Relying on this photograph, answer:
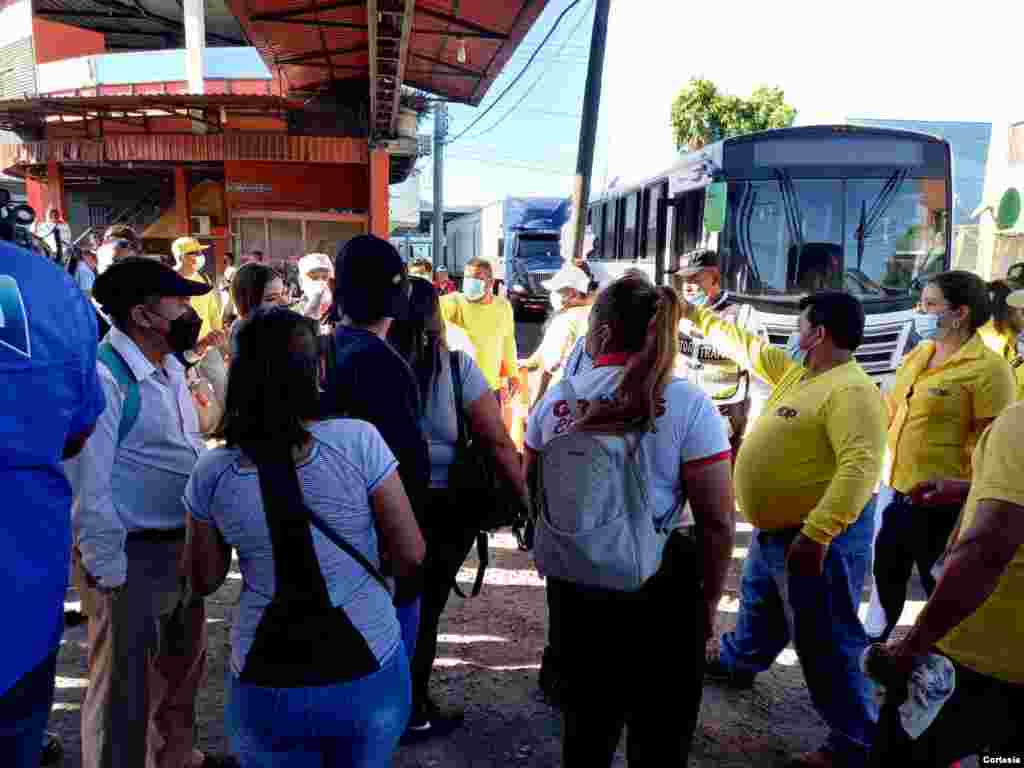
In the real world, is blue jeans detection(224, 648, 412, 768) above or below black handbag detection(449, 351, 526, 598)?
below

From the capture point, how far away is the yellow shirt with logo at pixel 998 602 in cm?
173

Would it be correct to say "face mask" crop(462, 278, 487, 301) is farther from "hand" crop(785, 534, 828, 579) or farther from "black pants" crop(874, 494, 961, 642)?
"hand" crop(785, 534, 828, 579)

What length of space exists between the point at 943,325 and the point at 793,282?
5.75 m

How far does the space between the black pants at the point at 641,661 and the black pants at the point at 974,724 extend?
24.9 inches

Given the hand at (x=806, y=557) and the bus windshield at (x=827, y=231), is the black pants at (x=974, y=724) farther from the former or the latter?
the bus windshield at (x=827, y=231)

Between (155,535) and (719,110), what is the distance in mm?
31443

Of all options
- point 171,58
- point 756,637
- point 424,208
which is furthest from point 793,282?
point 424,208

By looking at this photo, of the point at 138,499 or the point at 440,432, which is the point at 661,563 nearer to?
the point at 440,432

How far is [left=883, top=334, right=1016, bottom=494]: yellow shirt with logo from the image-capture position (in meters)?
3.56

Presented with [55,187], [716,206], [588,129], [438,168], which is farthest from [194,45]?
[716,206]

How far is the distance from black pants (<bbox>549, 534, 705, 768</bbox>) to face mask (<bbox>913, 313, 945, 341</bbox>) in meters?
2.26

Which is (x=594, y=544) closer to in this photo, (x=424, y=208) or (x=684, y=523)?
(x=684, y=523)

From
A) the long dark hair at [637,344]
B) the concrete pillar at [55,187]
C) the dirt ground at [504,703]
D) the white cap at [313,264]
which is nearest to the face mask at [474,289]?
the white cap at [313,264]

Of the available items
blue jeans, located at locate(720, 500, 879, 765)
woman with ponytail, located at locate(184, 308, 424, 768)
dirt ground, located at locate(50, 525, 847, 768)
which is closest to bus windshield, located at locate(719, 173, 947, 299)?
dirt ground, located at locate(50, 525, 847, 768)
